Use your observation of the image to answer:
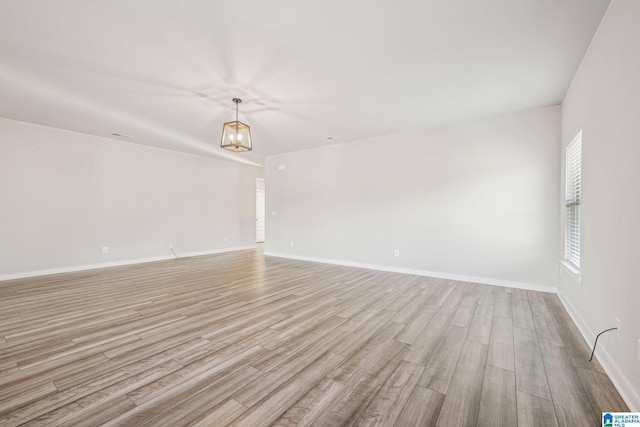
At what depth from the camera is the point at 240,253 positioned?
23.9 feet

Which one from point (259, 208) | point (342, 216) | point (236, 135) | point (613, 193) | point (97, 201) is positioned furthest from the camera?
point (259, 208)

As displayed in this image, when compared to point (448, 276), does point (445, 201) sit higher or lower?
higher

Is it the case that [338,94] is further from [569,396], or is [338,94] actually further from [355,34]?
[569,396]

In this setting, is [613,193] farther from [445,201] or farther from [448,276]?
[448,276]

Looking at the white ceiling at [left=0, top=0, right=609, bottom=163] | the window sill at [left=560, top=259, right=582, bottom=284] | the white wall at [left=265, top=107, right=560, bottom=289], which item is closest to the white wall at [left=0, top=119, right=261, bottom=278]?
the white ceiling at [left=0, top=0, right=609, bottom=163]

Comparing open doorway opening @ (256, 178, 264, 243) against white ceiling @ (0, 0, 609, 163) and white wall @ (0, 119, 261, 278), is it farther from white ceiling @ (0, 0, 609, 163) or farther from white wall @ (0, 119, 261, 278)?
white ceiling @ (0, 0, 609, 163)

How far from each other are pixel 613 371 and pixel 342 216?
446 cm

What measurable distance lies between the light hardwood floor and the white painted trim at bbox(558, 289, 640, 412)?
0.06m

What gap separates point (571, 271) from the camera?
9.53 ft

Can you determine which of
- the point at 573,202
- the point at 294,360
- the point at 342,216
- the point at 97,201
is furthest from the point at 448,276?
the point at 97,201

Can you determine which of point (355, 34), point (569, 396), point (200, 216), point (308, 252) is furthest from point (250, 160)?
point (569, 396)

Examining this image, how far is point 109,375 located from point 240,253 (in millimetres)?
5578

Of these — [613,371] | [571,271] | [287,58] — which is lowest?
[613,371]

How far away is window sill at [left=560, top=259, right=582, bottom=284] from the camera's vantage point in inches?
105
